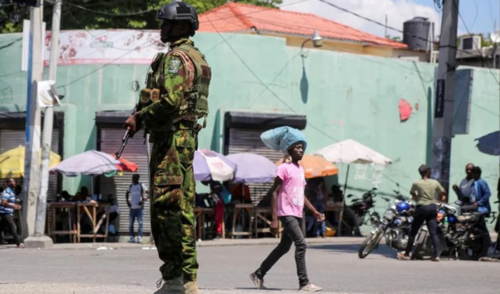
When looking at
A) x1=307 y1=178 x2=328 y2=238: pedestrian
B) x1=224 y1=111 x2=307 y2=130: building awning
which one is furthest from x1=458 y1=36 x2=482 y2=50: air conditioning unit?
x1=307 y1=178 x2=328 y2=238: pedestrian

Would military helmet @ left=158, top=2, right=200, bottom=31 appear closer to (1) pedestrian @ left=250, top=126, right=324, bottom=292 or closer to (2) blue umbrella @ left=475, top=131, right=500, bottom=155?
(1) pedestrian @ left=250, top=126, right=324, bottom=292

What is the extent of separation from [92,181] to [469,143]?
12.6m

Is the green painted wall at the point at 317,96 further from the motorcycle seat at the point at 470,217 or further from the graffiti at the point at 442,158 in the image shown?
the motorcycle seat at the point at 470,217

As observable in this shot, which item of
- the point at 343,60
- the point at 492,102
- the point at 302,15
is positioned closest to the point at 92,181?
the point at 343,60

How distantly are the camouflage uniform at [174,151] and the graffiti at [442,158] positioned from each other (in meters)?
15.4

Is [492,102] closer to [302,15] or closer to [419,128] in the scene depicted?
[419,128]

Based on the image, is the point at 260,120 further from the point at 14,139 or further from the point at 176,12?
the point at 176,12

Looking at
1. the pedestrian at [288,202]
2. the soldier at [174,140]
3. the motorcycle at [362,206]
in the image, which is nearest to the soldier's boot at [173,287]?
the soldier at [174,140]

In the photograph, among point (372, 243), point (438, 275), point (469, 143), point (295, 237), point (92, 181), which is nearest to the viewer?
point (295, 237)

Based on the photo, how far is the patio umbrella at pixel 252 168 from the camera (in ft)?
88.7

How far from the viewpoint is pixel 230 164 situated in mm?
26984

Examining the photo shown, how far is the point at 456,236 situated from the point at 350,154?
9290 millimetres

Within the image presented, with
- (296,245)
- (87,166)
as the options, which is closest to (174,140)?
(296,245)

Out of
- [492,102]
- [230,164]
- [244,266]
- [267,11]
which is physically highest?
[267,11]
